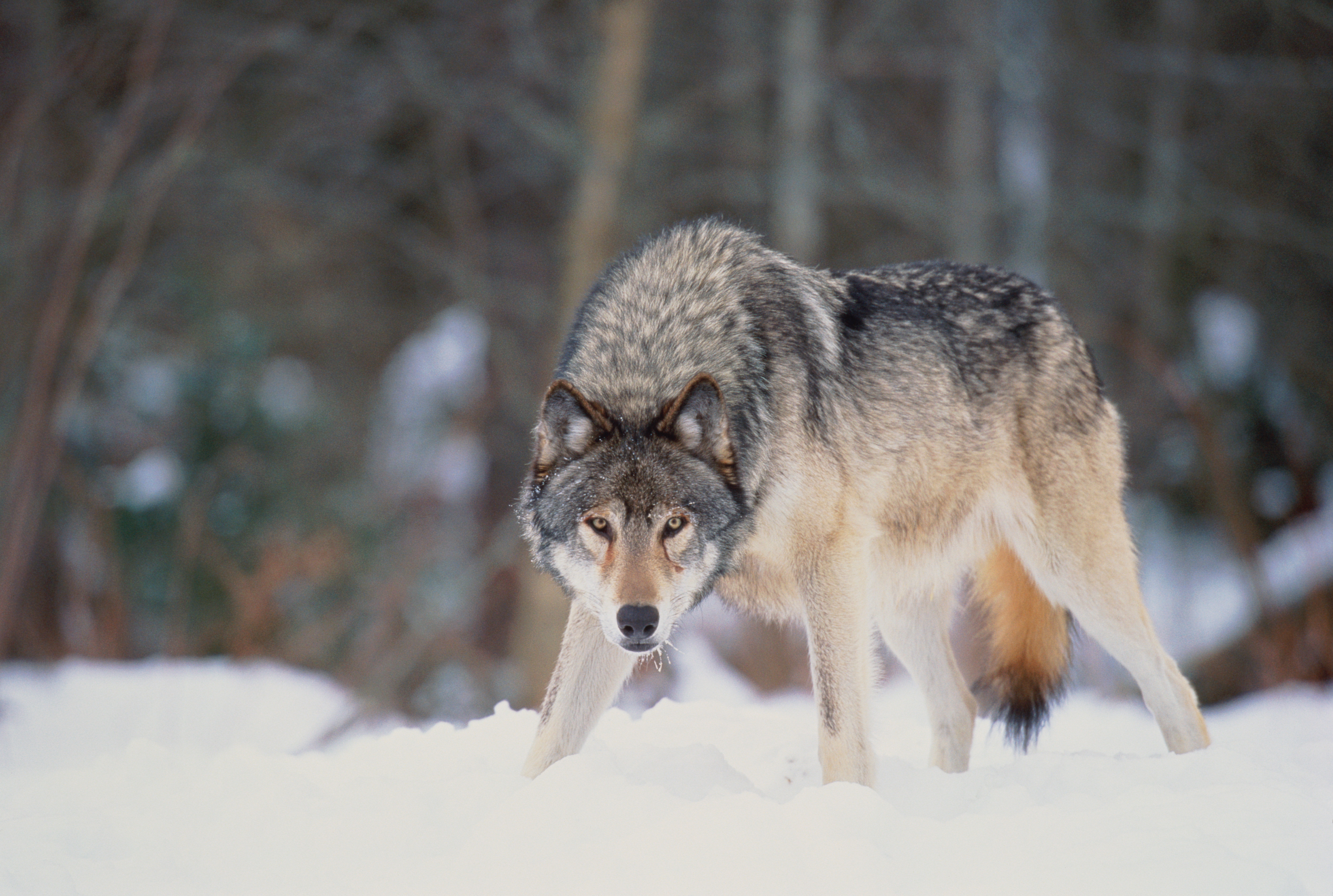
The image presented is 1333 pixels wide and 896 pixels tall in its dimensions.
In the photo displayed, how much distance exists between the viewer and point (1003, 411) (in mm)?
3672

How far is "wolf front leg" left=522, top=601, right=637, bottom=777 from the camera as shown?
3.16 metres

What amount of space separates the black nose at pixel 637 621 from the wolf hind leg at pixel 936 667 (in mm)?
1256

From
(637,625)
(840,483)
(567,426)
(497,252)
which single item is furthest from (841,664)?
(497,252)

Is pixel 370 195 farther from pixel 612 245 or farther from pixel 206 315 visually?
pixel 612 245

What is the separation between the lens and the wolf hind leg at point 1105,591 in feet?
11.8

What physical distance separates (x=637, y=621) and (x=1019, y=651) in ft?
5.87

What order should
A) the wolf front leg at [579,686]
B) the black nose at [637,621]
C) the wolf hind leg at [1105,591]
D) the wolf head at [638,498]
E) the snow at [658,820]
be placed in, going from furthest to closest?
1. the wolf hind leg at [1105,591]
2. the wolf front leg at [579,686]
3. the wolf head at [638,498]
4. the black nose at [637,621]
5. the snow at [658,820]

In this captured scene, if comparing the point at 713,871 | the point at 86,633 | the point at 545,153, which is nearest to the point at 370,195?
the point at 545,153

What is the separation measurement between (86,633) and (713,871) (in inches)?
202

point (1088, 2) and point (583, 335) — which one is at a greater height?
point (1088, 2)

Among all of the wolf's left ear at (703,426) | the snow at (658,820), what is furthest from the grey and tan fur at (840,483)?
the snow at (658,820)

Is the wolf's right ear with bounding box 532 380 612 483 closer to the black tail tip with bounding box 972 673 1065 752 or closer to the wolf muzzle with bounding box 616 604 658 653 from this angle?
the wolf muzzle with bounding box 616 604 658 653

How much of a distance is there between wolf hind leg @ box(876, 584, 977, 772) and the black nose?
1256 millimetres

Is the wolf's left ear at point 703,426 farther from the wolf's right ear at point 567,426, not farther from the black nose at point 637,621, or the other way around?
the black nose at point 637,621
